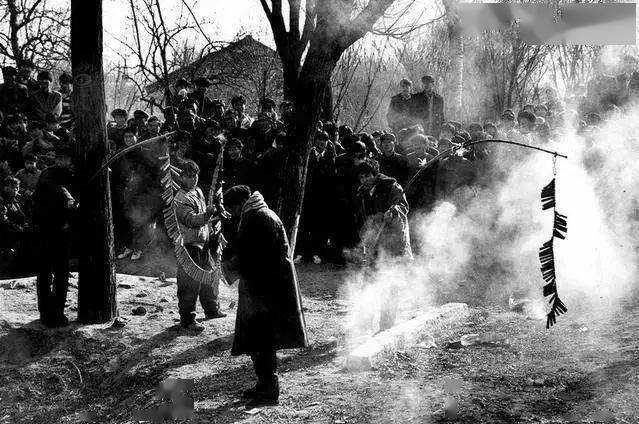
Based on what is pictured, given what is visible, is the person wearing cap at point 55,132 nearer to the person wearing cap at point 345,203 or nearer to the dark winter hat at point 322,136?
the dark winter hat at point 322,136

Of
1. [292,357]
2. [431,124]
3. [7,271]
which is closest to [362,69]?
[431,124]

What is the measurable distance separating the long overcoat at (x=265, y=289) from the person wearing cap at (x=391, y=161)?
556 centimetres

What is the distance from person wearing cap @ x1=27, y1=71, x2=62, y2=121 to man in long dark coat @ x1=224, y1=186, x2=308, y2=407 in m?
7.69

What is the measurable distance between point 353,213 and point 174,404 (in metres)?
5.69

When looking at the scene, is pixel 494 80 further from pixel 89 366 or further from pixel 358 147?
pixel 89 366

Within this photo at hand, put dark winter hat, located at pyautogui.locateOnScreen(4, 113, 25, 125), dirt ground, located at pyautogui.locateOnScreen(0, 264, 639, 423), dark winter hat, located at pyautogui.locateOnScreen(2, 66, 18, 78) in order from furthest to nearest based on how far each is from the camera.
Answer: dark winter hat, located at pyautogui.locateOnScreen(2, 66, 18, 78)
dark winter hat, located at pyautogui.locateOnScreen(4, 113, 25, 125)
dirt ground, located at pyautogui.locateOnScreen(0, 264, 639, 423)

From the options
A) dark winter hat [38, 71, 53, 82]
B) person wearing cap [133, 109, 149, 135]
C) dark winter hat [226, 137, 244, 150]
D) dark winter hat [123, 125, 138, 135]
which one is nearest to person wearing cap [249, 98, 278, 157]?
dark winter hat [226, 137, 244, 150]

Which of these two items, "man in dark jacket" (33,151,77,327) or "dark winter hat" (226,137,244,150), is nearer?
"man in dark jacket" (33,151,77,327)

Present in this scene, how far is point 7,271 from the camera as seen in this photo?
10.6 metres

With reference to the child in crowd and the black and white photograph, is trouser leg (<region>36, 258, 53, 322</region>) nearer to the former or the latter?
the black and white photograph

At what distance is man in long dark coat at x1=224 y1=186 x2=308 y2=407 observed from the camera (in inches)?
232

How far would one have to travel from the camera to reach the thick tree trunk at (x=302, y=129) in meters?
7.98

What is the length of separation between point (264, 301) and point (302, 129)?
2735mm

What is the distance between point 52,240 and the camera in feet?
26.6
